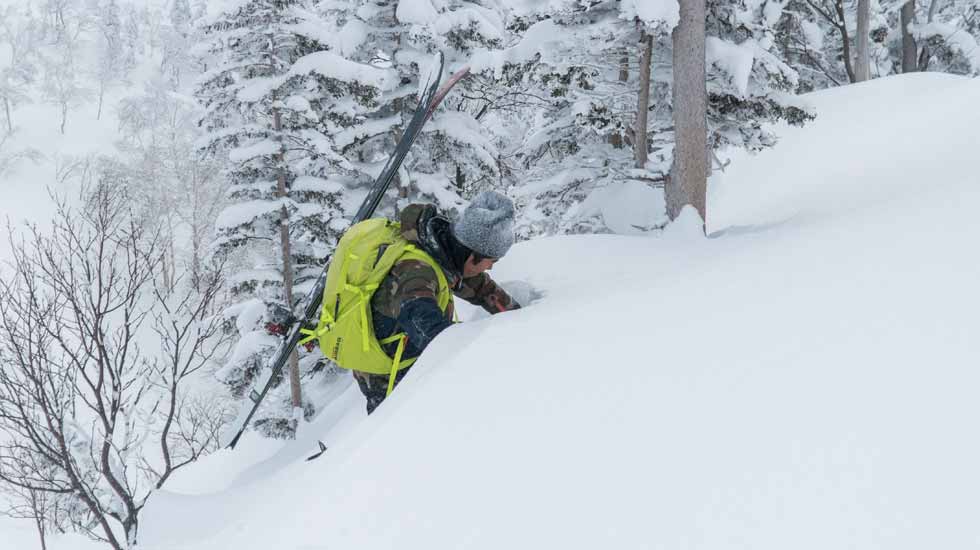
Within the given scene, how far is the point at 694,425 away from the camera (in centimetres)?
164

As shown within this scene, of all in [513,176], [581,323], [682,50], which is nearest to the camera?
[581,323]

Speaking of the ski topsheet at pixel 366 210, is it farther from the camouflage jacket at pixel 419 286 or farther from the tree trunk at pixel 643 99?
the tree trunk at pixel 643 99

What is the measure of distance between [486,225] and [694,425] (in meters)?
1.84

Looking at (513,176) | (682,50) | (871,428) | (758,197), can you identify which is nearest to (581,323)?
(871,428)

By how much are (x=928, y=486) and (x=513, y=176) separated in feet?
41.5

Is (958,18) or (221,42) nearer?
(221,42)

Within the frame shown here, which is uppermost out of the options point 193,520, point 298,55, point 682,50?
point 298,55

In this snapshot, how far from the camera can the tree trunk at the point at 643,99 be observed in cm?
771

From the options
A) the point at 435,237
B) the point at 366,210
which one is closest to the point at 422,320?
the point at 435,237

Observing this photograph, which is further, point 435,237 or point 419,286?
point 435,237

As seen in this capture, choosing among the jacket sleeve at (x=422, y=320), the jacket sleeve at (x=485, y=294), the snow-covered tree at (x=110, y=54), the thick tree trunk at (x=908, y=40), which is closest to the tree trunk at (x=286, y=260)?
the jacket sleeve at (x=485, y=294)

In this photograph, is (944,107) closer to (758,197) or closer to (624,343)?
(758,197)

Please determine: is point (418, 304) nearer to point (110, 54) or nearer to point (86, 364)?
point (86, 364)

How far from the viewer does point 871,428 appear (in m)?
1.43
